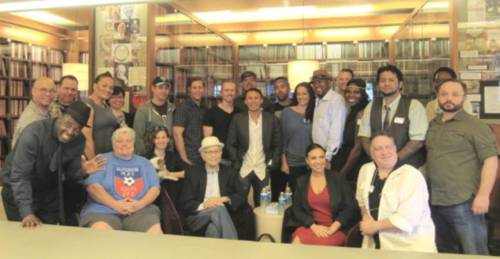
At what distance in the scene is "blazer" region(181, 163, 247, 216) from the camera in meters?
3.30

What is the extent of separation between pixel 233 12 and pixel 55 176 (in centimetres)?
637

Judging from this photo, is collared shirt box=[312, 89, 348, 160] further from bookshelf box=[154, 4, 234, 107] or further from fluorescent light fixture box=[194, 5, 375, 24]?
fluorescent light fixture box=[194, 5, 375, 24]

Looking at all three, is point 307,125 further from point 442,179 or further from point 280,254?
point 280,254

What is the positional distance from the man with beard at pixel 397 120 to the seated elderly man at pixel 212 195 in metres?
1.15

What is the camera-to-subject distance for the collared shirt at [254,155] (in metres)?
3.64

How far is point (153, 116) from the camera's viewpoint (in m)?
3.87

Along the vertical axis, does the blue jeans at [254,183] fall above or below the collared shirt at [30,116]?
below

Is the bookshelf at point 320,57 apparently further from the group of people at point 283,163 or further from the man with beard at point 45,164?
the man with beard at point 45,164

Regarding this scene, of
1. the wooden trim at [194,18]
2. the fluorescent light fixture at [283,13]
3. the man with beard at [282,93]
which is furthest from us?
the fluorescent light fixture at [283,13]

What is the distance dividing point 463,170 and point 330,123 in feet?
3.87

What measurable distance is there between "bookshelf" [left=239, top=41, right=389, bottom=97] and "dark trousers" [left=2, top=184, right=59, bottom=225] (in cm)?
574

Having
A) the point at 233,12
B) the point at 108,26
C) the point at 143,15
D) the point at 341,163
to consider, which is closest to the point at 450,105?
the point at 341,163

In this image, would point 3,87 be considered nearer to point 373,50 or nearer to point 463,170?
point 373,50

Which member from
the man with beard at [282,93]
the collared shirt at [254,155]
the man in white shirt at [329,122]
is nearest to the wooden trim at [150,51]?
the man with beard at [282,93]
